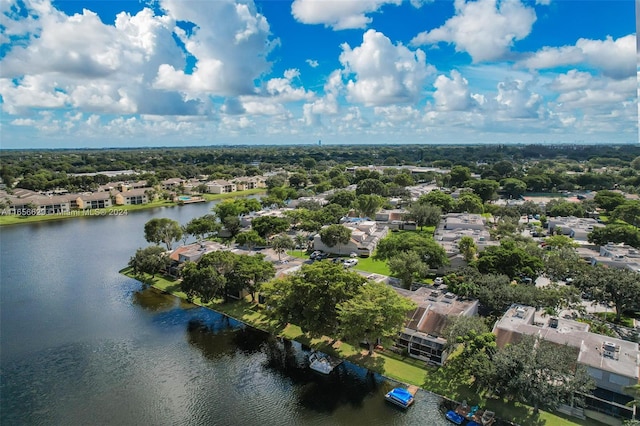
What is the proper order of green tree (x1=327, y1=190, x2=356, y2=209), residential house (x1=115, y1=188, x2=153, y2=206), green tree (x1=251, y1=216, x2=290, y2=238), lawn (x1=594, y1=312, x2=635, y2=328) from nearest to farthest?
lawn (x1=594, y1=312, x2=635, y2=328) → green tree (x1=251, y1=216, x2=290, y2=238) → green tree (x1=327, y1=190, x2=356, y2=209) → residential house (x1=115, y1=188, x2=153, y2=206)

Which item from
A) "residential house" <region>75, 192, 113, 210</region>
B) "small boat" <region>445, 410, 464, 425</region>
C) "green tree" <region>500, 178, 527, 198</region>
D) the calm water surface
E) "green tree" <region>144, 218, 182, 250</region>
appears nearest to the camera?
"small boat" <region>445, 410, 464, 425</region>

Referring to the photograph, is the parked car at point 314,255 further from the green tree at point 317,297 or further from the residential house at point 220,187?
the residential house at point 220,187

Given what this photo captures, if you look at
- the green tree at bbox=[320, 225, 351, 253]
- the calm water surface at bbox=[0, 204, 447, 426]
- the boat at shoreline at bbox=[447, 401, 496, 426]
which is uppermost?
the green tree at bbox=[320, 225, 351, 253]

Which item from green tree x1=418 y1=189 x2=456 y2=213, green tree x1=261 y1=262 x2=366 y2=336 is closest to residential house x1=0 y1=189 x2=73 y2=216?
Result: green tree x1=418 y1=189 x2=456 y2=213

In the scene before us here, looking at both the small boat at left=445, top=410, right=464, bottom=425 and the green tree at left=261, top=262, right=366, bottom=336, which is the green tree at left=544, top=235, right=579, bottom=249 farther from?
the small boat at left=445, top=410, right=464, bottom=425

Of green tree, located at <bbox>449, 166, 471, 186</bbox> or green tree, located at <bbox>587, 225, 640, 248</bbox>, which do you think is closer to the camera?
green tree, located at <bbox>587, 225, 640, 248</bbox>

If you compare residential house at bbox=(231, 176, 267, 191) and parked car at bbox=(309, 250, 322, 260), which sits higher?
residential house at bbox=(231, 176, 267, 191)
